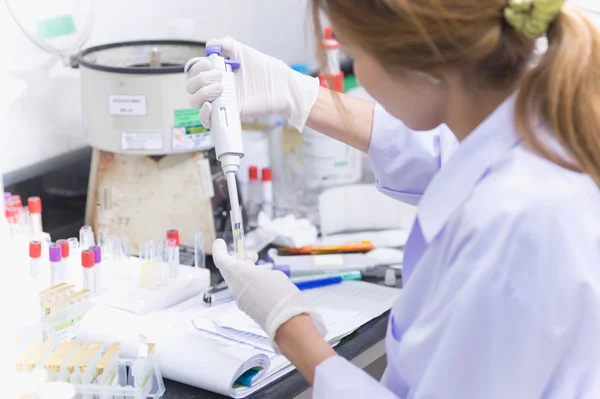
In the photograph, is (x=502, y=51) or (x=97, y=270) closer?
(x=502, y=51)

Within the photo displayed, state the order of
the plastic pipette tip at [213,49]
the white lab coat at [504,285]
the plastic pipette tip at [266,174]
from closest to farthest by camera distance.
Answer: the white lab coat at [504,285], the plastic pipette tip at [213,49], the plastic pipette tip at [266,174]

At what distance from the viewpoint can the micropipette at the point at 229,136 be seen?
3.64 feet

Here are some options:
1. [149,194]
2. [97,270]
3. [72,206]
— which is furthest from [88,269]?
[72,206]

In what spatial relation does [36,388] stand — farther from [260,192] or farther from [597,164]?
[260,192]

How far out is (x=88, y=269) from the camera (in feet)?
4.12

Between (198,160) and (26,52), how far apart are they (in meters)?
0.39

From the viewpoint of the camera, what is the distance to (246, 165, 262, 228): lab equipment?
1.75 meters

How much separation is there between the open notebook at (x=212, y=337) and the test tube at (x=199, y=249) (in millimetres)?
115

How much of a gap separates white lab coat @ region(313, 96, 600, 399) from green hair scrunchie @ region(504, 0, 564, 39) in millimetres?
86

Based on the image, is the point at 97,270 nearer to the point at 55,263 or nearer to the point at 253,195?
the point at 55,263

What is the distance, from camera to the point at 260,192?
1767mm

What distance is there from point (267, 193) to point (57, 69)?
52cm

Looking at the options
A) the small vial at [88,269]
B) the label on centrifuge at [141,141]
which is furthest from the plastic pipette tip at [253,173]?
the small vial at [88,269]

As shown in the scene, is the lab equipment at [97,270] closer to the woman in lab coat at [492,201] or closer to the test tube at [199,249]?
the test tube at [199,249]
